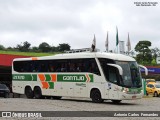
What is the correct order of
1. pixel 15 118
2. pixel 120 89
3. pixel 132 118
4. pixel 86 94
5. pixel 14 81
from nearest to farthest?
pixel 15 118 < pixel 132 118 < pixel 120 89 < pixel 86 94 < pixel 14 81

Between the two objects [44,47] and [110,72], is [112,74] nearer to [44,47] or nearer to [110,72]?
[110,72]

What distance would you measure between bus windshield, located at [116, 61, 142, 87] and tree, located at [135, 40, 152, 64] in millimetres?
64661

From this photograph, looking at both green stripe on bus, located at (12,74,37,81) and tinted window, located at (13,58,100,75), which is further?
green stripe on bus, located at (12,74,37,81)

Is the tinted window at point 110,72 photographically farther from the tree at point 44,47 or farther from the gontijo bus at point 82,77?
the tree at point 44,47

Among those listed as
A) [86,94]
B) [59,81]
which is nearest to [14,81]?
[59,81]

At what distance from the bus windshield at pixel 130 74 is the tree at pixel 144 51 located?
64.7 metres

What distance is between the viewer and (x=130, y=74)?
23.5 metres

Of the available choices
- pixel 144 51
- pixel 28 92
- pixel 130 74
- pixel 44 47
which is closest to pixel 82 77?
pixel 130 74

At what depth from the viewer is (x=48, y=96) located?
28906 millimetres

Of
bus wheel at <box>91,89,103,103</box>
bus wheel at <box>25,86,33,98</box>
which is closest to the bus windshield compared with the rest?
bus wheel at <box>91,89,103,103</box>

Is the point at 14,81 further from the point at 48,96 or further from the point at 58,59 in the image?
the point at 58,59

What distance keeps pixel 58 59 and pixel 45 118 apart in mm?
13248

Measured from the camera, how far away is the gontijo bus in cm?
2325

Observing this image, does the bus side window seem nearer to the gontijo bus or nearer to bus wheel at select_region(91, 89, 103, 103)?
the gontijo bus
